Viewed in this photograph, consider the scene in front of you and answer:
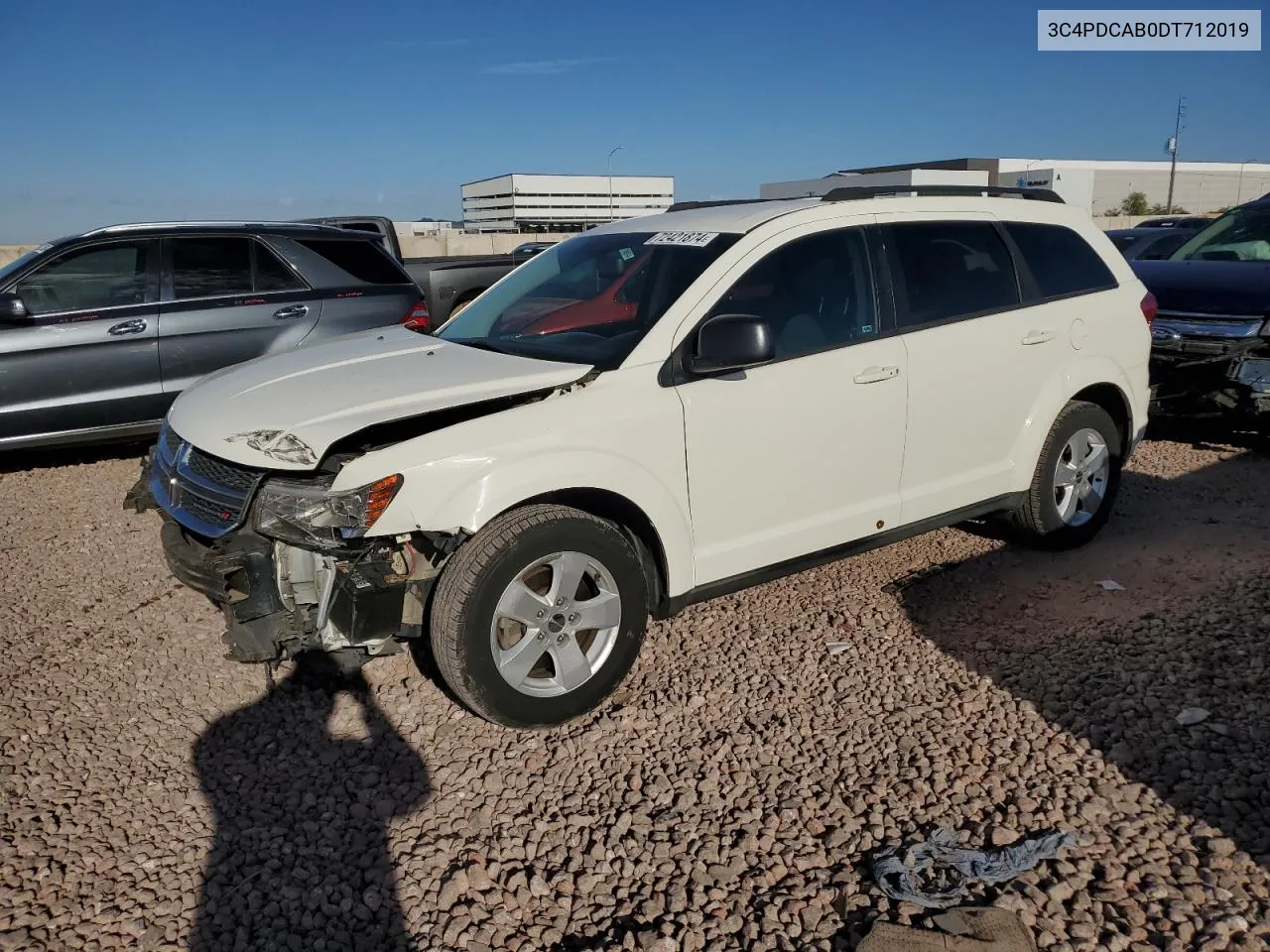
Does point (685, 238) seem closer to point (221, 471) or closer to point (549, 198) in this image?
point (221, 471)

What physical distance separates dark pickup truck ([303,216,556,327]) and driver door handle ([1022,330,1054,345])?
7244 mm

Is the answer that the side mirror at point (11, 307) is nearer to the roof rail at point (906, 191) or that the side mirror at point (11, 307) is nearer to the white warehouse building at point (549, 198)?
the roof rail at point (906, 191)

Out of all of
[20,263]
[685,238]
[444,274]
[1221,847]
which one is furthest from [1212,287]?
[20,263]

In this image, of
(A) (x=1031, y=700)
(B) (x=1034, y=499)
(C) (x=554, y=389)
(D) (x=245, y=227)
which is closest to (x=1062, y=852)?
(A) (x=1031, y=700)

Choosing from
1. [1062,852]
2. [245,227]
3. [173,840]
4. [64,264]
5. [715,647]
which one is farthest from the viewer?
[245,227]

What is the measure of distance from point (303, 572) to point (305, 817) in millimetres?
791

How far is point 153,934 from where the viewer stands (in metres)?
2.59

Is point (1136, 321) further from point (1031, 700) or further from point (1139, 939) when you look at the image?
point (1139, 939)

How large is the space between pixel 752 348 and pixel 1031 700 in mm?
1709

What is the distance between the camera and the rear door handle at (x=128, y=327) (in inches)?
267

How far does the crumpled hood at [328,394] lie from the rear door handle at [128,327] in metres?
3.12

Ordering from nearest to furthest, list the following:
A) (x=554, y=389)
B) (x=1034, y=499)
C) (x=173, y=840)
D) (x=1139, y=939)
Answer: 1. (x=1139, y=939)
2. (x=173, y=840)
3. (x=554, y=389)
4. (x=1034, y=499)

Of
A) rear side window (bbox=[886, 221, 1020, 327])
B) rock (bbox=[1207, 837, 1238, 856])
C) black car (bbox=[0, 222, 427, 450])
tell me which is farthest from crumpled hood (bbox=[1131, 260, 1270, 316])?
black car (bbox=[0, 222, 427, 450])

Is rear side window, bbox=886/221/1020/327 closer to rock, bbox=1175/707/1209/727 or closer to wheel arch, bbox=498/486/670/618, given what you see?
wheel arch, bbox=498/486/670/618
